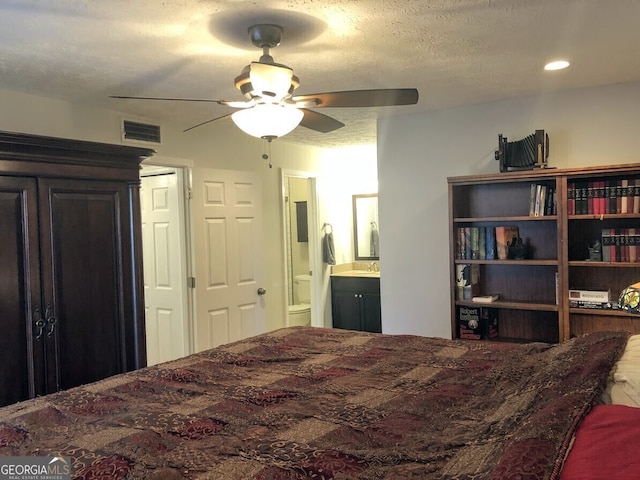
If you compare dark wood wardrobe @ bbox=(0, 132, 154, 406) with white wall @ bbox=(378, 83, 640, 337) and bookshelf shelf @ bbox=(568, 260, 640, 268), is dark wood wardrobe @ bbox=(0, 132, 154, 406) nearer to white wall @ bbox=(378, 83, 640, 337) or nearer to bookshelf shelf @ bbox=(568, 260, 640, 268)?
white wall @ bbox=(378, 83, 640, 337)

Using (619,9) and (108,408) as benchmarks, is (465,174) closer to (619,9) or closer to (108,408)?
(619,9)

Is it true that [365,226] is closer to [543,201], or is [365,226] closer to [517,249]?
[517,249]

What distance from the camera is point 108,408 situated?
6.09 ft

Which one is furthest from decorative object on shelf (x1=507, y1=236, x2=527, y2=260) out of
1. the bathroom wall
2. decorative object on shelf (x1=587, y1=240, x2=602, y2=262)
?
the bathroom wall

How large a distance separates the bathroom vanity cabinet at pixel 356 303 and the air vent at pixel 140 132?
8.62ft

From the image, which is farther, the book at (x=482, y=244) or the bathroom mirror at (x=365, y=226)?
the bathroom mirror at (x=365, y=226)

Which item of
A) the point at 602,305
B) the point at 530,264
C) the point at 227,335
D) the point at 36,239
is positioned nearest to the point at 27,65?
the point at 36,239

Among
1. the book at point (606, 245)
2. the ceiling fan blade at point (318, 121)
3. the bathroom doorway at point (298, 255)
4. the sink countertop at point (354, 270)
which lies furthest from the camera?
Answer: the bathroom doorway at point (298, 255)

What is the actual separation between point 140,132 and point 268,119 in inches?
79.1

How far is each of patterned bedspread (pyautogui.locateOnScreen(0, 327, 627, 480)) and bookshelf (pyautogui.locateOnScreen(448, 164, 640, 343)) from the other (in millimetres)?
1247

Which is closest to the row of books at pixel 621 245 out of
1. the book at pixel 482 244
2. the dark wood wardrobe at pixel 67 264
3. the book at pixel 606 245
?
the book at pixel 606 245

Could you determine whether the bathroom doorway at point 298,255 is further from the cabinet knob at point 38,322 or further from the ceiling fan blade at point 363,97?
the ceiling fan blade at point 363,97

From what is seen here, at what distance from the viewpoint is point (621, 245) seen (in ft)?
11.1

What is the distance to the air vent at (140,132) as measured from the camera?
3873mm
